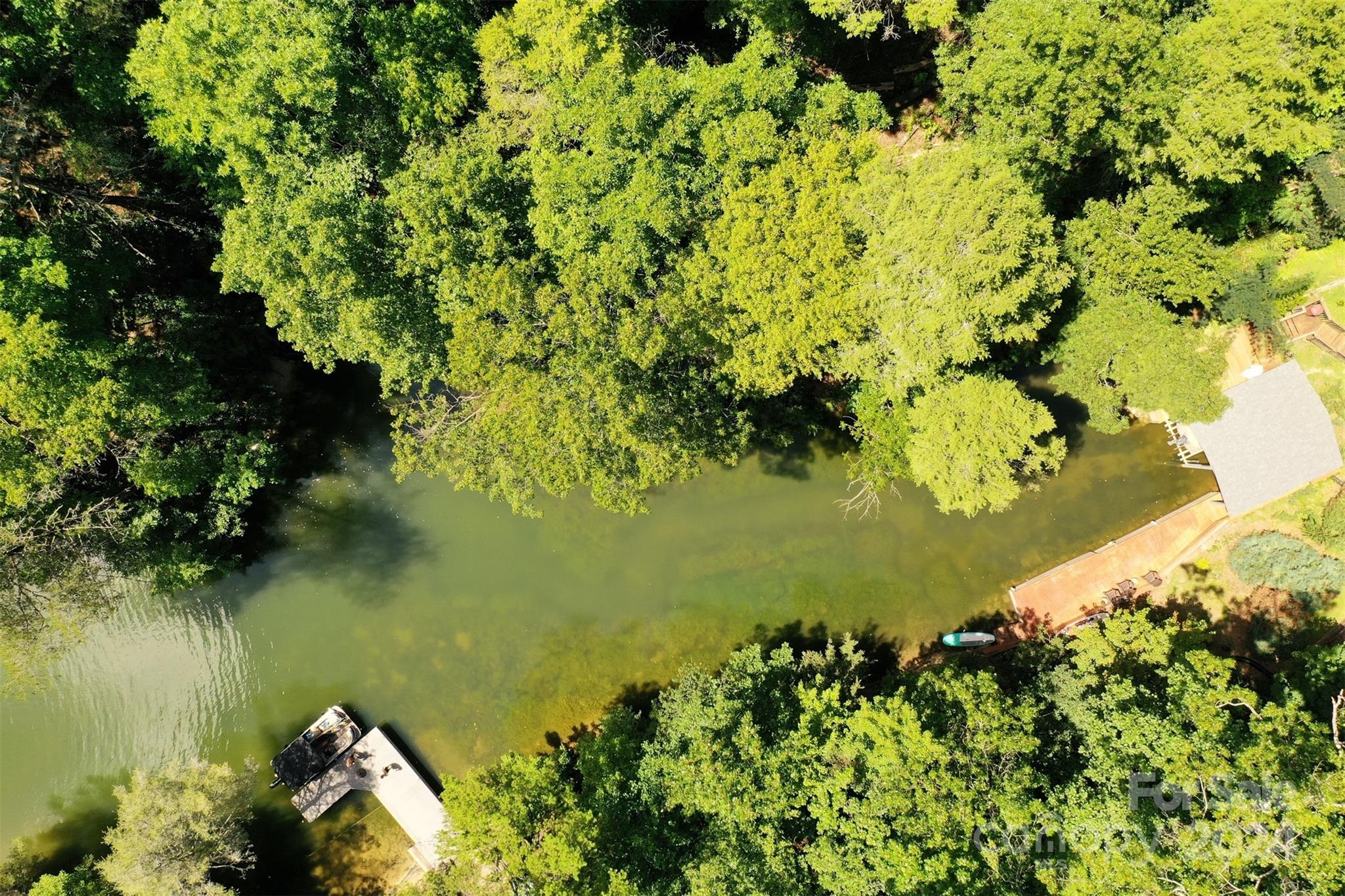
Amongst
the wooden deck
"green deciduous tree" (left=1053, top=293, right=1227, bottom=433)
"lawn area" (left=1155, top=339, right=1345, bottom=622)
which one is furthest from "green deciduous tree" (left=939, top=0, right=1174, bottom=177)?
the wooden deck

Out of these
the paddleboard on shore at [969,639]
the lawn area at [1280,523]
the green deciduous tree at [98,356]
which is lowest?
the lawn area at [1280,523]

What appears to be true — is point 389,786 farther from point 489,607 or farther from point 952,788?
point 952,788

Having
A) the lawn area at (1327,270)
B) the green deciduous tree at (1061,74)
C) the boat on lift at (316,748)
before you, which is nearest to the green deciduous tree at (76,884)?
the boat on lift at (316,748)

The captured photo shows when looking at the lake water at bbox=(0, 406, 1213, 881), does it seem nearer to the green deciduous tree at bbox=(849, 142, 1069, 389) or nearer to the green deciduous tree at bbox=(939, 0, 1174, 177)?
the green deciduous tree at bbox=(849, 142, 1069, 389)

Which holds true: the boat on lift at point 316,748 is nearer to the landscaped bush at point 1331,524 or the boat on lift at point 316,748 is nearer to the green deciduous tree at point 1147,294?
the green deciduous tree at point 1147,294

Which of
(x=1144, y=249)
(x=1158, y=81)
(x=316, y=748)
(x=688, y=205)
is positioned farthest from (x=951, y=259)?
(x=316, y=748)

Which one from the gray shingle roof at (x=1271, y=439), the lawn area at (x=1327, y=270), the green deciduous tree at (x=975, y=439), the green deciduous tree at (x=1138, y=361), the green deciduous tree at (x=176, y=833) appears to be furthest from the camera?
the lawn area at (x=1327, y=270)

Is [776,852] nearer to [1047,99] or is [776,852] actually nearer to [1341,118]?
[1047,99]
